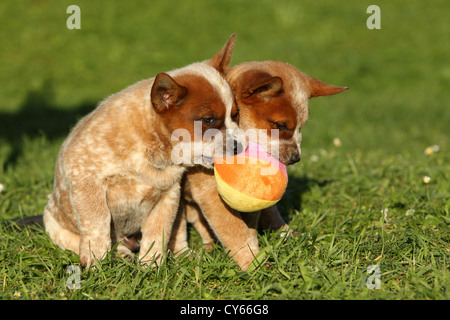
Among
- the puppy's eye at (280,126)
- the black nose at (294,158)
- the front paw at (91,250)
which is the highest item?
the puppy's eye at (280,126)

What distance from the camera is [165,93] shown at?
4031 mm

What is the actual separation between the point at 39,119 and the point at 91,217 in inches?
286

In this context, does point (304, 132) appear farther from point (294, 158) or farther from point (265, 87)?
point (265, 87)

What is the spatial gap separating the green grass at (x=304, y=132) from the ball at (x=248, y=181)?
430mm

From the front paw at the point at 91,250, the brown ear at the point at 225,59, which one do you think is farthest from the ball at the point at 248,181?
the front paw at the point at 91,250

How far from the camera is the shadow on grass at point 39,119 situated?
9406mm

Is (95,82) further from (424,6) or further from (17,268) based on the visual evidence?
(424,6)

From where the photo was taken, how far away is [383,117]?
1157 cm

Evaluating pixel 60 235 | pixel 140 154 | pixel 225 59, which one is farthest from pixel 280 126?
pixel 60 235

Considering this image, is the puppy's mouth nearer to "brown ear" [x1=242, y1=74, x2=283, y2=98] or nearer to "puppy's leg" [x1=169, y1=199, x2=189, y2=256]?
"brown ear" [x1=242, y1=74, x2=283, y2=98]

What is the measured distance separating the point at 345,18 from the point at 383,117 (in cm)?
589

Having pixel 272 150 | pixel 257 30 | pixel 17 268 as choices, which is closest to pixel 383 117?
pixel 257 30

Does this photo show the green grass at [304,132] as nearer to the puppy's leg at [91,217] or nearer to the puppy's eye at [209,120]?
the puppy's leg at [91,217]

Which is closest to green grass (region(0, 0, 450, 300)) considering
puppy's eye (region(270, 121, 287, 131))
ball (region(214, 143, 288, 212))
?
ball (region(214, 143, 288, 212))
